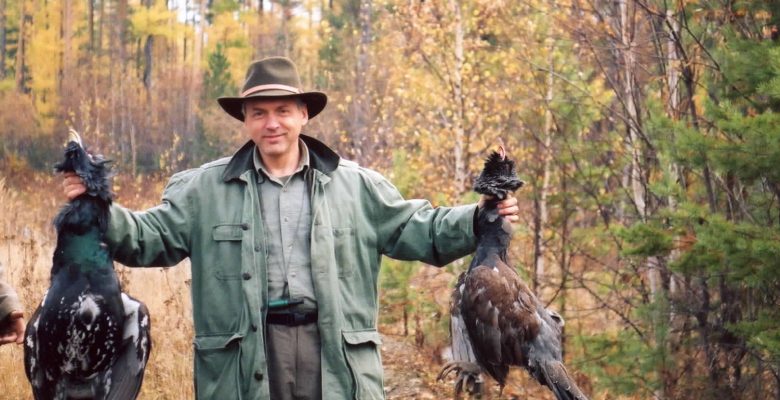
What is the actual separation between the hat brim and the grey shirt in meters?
0.27

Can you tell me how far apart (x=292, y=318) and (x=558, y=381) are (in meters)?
1.27

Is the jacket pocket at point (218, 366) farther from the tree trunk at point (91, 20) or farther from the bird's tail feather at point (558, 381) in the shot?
the tree trunk at point (91, 20)

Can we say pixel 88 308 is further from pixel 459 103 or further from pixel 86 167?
pixel 459 103

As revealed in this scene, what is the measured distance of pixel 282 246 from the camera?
4.27 metres

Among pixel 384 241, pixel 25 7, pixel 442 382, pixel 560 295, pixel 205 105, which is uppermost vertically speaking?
pixel 25 7

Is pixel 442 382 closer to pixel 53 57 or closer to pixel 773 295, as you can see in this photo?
pixel 773 295

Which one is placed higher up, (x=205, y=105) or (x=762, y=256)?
(x=205, y=105)

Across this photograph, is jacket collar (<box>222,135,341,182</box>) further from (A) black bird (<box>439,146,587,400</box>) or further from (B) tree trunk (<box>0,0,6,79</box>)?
(B) tree trunk (<box>0,0,6,79</box>)

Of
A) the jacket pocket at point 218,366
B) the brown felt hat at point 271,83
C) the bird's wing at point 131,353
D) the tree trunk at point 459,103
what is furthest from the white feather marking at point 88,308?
the tree trunk at point 459,103

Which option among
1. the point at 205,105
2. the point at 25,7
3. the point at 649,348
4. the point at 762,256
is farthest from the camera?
the point at 205,105

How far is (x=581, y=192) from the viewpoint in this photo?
11.0m

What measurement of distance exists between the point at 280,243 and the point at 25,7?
18.6 meters

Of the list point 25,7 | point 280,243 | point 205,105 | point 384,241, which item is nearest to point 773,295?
point 384,241

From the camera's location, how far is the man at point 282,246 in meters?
4.18
